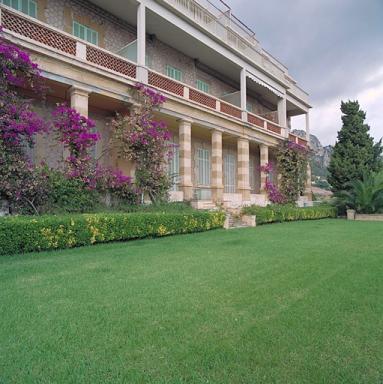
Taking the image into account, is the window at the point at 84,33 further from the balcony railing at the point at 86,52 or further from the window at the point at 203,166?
the window at the point at 203,166

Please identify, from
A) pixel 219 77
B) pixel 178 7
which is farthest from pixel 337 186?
pixel 178 7

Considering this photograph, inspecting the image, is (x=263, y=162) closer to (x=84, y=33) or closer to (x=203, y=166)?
(x=203, y=166)

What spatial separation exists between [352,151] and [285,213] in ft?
28.8

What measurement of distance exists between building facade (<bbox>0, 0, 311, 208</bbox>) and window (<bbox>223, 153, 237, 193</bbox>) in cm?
7

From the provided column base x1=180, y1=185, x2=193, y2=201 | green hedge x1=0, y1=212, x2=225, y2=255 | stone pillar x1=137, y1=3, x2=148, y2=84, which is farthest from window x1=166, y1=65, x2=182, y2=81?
green hedge x1=0, y1=212, x2=225, y2=255

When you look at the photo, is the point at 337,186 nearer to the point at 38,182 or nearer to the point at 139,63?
the point at 139,63

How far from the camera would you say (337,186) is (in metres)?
20.2

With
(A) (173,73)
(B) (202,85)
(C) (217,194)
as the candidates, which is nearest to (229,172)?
(C) (217,194)

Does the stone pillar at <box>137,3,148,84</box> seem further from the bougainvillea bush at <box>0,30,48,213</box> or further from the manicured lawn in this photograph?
the manicured lawn

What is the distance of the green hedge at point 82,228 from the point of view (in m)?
6.07

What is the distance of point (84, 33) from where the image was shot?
39.0 ft

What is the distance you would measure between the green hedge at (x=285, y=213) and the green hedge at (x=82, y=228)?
13.1 feet

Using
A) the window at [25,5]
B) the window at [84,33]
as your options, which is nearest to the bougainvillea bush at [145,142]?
the window at [84,33]

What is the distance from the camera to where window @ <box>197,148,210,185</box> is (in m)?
17.3
